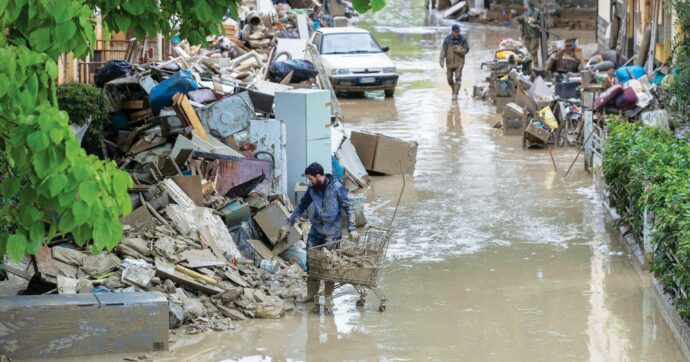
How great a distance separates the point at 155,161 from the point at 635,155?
5949 millimetres

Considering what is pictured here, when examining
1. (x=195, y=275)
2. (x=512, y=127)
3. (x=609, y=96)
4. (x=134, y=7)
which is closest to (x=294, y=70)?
(x=512, y=127)

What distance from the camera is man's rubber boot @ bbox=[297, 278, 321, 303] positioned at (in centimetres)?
1229

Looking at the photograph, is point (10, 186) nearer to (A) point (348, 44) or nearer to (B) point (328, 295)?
(B) point (328, 295)

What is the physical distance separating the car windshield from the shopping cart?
1904 cm

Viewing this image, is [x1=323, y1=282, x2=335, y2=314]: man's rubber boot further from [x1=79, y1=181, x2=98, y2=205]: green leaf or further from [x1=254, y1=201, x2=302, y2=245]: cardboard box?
[x1=79, y1=181, x2=98, y2=205]: green leaf

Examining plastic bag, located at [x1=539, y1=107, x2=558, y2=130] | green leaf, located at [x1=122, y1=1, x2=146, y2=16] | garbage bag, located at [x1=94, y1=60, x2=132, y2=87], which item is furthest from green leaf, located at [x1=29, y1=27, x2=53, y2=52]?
plastic bag, located at [x1=539, y1=107, x2=558, y2=130]

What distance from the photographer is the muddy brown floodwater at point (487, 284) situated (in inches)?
435

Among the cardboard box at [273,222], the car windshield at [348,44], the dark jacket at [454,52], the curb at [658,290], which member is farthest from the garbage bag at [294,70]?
the cardboard box at [273,222]

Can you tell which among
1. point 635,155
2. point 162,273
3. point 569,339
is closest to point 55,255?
point 162,273

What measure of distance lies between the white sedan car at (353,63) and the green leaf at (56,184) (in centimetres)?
2310

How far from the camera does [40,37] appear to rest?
24.4 ft

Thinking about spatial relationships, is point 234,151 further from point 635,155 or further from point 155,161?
point 635,155

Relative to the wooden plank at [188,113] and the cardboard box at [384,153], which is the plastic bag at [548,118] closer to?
the cardboard box at [384,153]

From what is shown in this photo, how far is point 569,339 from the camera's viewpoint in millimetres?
11250
